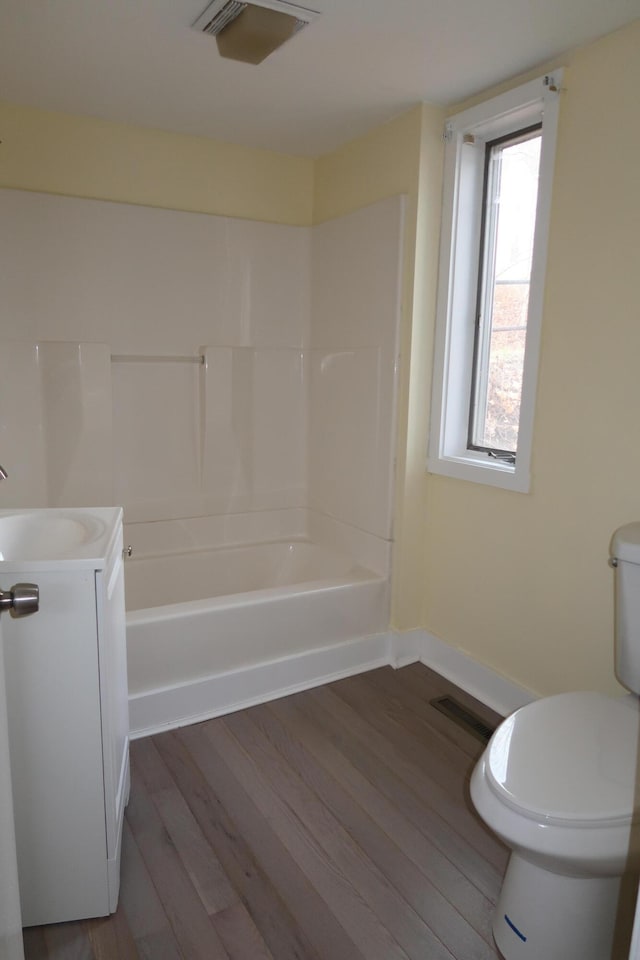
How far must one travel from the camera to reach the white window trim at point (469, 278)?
2113 millimetres

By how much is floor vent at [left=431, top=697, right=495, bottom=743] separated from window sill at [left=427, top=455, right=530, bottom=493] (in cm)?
85

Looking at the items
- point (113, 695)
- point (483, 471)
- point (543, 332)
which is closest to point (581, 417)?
point (543, 332)

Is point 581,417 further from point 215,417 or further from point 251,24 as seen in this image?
point 215,417

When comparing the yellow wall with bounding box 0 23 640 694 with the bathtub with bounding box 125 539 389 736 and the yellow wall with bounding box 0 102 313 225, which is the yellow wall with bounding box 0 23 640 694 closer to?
the yellow wall with bounding box 0 102 313 225

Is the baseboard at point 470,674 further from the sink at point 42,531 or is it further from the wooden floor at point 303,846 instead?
the sink at point 42,531

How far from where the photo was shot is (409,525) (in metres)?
2.72

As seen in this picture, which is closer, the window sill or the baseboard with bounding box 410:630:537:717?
the window sill

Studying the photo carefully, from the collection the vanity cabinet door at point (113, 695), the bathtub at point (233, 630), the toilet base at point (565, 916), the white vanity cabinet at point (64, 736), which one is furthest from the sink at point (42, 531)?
the toilet base at point (565, 916)

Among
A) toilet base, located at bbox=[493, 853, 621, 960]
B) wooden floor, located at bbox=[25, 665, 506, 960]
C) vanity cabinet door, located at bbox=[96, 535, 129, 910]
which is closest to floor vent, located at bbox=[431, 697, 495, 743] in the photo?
wooden floor, located at bbox=[25, 665, 506, 960]

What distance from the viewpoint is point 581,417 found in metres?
2.05

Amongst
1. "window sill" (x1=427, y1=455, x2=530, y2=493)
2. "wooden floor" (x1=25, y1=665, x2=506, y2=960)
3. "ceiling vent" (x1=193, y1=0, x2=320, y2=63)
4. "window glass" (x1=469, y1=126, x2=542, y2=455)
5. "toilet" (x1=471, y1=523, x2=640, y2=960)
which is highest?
"ceiling vent" (x1=193, y1=0, x2=320, y2=63)

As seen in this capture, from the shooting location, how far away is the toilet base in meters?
1.36

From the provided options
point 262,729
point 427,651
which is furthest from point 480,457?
point 262,729

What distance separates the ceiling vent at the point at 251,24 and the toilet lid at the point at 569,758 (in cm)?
194
